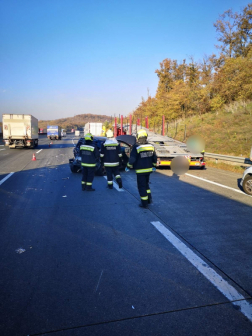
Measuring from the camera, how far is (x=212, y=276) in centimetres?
336

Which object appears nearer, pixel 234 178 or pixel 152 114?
pixel 234 178

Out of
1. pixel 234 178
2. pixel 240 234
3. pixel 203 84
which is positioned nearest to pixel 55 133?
pixel 203 84

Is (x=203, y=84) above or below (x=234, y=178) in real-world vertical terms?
above

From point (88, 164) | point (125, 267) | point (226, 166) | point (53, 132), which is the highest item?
point (53, 132)

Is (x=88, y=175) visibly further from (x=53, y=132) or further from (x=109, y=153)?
(x=53, y=132)

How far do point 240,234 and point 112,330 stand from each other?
127 inches

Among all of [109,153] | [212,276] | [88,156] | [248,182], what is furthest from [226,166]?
[212,276]

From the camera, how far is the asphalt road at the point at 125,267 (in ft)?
8.41

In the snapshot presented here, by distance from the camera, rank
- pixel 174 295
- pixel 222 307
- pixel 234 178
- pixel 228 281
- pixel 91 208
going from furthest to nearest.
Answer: pixel 234 178, pixel 91 208, pixel 228 281, pixel 174 295, pixel 222 307

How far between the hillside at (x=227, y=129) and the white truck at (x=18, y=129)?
1394 centimetres

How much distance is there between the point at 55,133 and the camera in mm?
51094

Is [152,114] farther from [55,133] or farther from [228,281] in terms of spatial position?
[228,281]

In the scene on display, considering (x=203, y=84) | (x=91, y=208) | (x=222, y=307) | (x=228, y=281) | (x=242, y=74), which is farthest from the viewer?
(x=203, y=84)

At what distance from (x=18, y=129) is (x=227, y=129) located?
60.6ft
